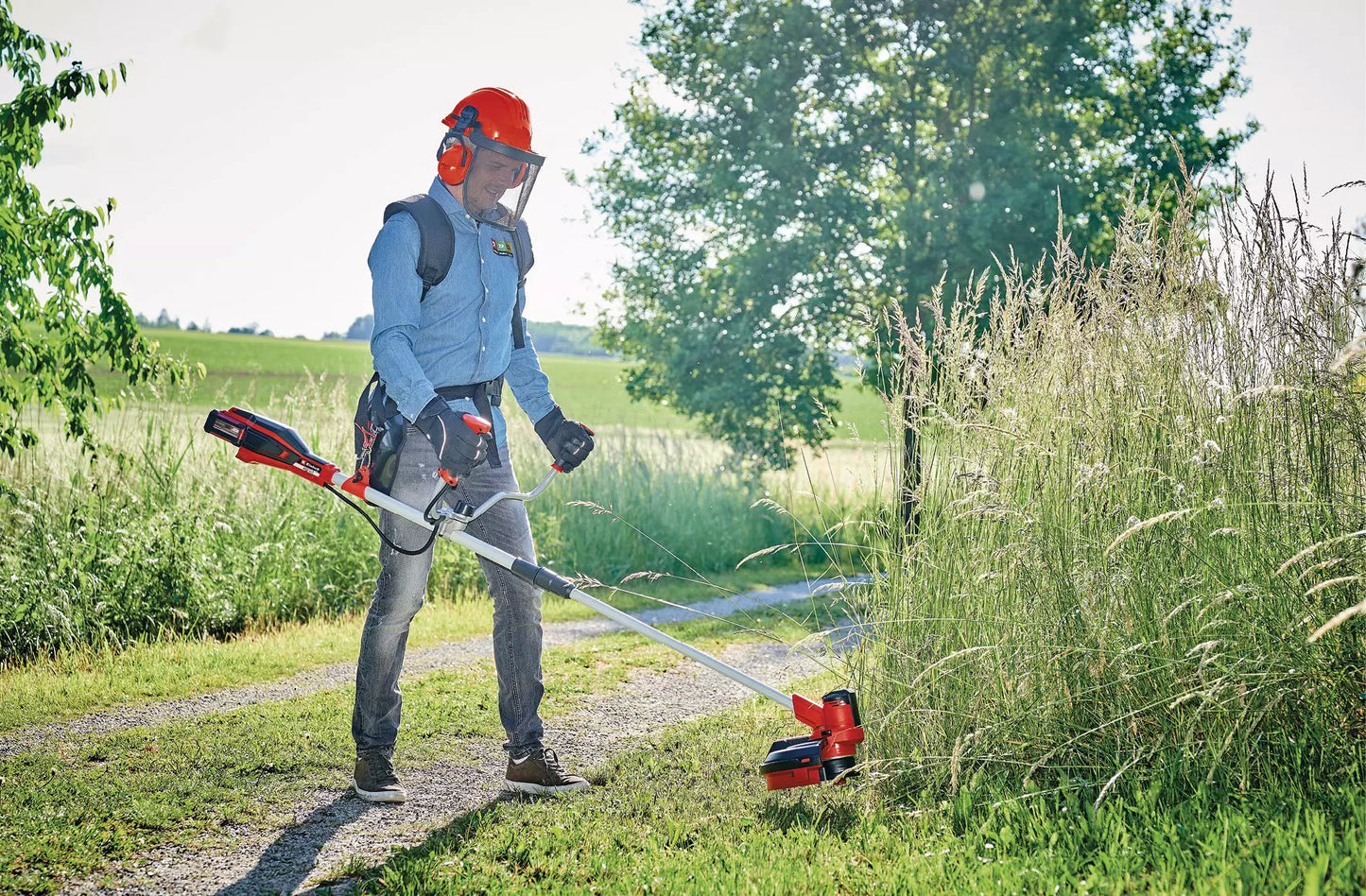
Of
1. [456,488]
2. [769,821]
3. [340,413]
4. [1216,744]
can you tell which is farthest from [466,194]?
[340,413]

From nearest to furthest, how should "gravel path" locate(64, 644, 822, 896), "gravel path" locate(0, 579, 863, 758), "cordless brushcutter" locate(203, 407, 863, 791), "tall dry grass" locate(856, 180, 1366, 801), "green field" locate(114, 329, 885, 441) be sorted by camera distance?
"gravel path" locate(64, 644, 822, 896) → "tall dry grass" locate(856, 180, 1366, 801) → "cordless brushcutter" locate(203, 407, 863, 791) → "gravel path" locate(0, 579, 863, 758) → "green field" locate(114, 329, 885, 441)

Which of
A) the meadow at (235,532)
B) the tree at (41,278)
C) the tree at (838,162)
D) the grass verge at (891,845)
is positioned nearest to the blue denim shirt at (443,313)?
the meadow at (235,532)

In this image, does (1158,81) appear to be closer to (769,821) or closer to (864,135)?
(864,135)

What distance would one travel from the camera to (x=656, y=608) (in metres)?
8.55

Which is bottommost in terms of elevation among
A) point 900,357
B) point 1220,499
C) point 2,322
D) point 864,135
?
point 1220,499

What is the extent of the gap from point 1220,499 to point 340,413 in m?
7.74

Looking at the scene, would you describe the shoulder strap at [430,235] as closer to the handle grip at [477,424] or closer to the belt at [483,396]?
the belt at [483,396]

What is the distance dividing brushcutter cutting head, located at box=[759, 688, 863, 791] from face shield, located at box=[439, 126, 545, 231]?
2097mm

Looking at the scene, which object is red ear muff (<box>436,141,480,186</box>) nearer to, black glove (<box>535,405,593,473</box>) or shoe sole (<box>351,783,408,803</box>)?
black glove (<box>535,405,593,473</box>)

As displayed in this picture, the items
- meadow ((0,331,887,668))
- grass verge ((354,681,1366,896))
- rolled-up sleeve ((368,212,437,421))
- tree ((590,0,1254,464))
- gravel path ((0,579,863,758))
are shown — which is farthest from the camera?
tree ((590,0,1254,464))

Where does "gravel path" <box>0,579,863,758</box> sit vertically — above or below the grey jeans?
below

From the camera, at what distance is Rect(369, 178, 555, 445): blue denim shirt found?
3754 millimetres

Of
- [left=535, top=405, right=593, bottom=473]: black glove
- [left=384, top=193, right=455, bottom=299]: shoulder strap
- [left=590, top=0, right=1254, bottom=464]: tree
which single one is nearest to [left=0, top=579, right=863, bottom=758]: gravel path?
[left=535, top=405, right=593, bottom=473]: black glove

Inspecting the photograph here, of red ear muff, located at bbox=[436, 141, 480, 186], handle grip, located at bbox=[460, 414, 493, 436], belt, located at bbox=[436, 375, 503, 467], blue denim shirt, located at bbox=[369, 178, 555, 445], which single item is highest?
red ear muff, located at bbox=[436, 141, 480, 186]
